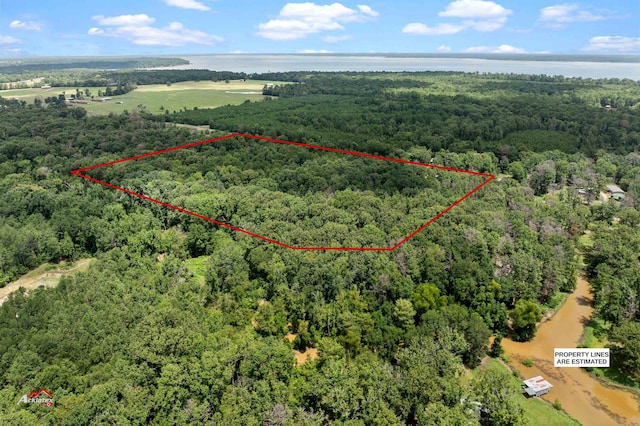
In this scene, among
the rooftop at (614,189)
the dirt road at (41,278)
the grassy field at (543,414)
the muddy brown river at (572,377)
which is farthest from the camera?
the rooftop at (614,189)

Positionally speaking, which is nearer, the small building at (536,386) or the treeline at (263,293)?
the treeline at (263,293)

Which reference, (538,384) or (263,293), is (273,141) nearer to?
(263,293)

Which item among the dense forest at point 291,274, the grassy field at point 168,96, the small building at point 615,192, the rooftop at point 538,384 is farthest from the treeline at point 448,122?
the rooftop at point 538,384

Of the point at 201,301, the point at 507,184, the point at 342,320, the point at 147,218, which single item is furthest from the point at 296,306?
the point at 507,184
